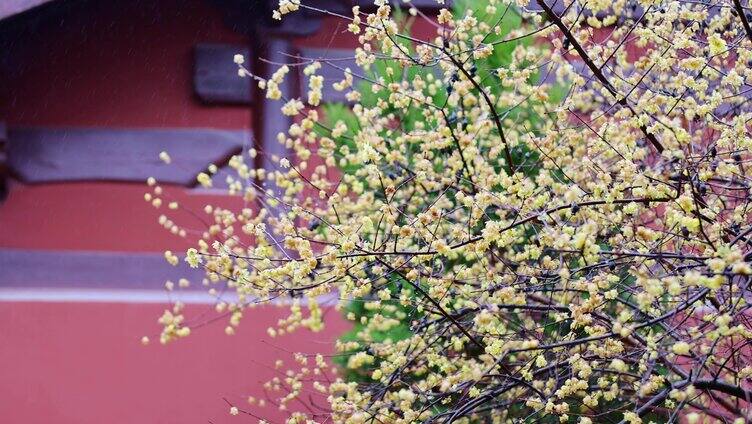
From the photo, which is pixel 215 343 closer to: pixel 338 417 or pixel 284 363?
pixel 284 363

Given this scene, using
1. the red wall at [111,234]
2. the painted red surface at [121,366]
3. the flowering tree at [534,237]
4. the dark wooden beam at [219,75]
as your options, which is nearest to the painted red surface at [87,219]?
the red wall at [111,234]

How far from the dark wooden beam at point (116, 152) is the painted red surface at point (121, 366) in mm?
739

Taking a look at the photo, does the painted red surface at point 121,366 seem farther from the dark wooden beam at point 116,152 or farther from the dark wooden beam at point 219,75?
the dark wooden beam at point 219,75

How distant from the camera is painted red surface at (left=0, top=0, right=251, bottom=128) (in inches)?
210

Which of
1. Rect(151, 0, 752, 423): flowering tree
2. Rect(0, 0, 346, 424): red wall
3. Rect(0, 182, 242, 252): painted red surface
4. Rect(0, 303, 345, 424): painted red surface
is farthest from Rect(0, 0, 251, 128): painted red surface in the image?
Rect(0, 303, 345, 424): painted red surface

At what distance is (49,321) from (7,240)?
50 centimetres

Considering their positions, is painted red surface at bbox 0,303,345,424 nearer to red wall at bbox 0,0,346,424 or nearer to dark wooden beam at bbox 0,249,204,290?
red wall at bbox 0,0,346,424

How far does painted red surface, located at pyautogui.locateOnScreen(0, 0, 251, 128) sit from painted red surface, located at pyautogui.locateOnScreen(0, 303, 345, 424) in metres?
1.07

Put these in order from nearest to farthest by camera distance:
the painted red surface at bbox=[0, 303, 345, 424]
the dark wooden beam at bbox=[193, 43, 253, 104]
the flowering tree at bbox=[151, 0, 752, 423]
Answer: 1. the flowering tree at bbox=[151, 0, 752, 423]
2. the painted red surface at bbox=[0, 303, 345, 424]
3. the dark wooden beam at bbox=[193, 43, 253, 104]

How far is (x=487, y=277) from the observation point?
3.20m

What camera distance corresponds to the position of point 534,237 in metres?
3.77

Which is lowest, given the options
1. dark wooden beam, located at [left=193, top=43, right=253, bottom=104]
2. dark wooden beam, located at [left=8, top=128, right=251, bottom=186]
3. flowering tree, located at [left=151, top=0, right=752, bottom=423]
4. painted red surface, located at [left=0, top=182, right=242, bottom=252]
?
flowering tree, located at [left=151, top=0, right=752, bottom=423]

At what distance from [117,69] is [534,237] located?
2810 mm

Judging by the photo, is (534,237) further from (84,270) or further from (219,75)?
(84,270)
